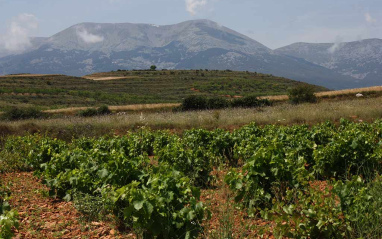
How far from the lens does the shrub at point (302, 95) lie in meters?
35.5

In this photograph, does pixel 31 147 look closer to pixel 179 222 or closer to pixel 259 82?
pixel 179 222

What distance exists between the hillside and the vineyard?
45.4 m

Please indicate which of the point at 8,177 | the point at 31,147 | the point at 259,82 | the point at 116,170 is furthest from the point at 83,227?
the point at 259,82

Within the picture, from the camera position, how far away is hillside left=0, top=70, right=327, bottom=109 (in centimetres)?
5681

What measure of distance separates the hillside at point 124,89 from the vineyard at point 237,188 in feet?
149

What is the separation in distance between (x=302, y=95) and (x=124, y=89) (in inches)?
1966

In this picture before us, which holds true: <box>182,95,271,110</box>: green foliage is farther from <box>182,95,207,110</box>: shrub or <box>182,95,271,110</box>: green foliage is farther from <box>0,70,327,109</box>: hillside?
<box>0,70,327,109</box>: hillside

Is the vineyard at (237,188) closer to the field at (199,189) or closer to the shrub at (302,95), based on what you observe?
the field at (199,189)

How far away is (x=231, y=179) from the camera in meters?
5.36

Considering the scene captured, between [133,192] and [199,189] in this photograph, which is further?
[199,189]

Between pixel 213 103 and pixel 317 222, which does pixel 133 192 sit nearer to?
pixel 317 222

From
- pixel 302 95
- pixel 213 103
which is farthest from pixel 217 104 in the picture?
pixel 302 95

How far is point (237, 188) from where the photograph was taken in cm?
526

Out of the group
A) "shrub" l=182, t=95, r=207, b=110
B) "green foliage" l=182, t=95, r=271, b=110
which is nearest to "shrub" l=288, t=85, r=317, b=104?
"green foliage" l=182, t=95, r=271, b=110
